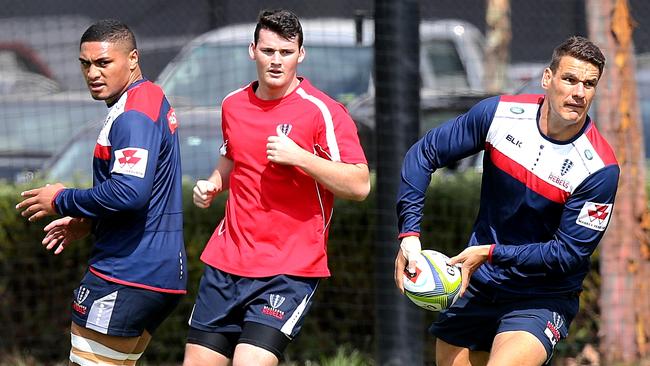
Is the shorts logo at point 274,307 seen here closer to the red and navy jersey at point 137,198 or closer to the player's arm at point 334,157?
the red and navy jersey at point 137,198

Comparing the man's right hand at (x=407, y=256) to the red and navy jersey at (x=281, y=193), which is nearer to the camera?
the man's right hand at (x=407, y=256)

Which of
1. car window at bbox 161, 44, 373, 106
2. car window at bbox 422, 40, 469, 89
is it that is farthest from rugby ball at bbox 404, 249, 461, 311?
car window at bbox 422, 40, 469, 89

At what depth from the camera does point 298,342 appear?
7781 millimetres

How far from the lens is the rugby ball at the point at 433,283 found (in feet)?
15.8

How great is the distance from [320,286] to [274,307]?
2.67 metres

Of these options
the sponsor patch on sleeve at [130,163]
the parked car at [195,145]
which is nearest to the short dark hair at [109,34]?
the sponsor patch on sleeve at [130,163]

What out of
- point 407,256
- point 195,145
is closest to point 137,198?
point 407,256

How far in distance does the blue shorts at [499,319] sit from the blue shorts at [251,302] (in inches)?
26.6

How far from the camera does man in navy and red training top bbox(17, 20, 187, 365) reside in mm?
4789

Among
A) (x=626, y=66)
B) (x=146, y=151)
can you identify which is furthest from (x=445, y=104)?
(x=146, y=151)

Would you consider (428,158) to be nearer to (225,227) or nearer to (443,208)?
(225,227)

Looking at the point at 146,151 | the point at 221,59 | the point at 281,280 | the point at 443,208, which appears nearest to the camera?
the point at 146,151

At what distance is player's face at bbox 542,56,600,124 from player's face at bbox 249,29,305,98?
116cm

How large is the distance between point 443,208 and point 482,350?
2328 millimetres
